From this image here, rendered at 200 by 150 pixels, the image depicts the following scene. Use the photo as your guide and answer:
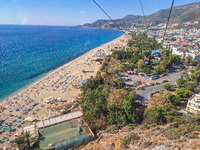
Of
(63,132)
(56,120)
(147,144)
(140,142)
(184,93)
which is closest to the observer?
(147,144)

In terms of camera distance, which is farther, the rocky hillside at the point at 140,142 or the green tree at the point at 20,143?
the green tree at the point at 20,143

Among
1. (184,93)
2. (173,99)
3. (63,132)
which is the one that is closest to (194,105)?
(173,99)

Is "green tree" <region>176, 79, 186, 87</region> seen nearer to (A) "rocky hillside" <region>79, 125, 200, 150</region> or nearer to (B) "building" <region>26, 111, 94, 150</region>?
(A) "rocky hillside" <region>79, 125, 200, 150</region>

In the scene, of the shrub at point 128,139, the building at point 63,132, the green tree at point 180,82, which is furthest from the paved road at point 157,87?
the shrub at point 128,139

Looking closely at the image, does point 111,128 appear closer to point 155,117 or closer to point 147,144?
point 155,117

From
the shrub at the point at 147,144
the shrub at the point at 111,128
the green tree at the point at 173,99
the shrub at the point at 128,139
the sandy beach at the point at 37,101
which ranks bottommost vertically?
the sandy beach at the point at 37,101

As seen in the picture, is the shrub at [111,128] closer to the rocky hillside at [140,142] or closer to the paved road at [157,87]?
the rocky hillside at [140,142]

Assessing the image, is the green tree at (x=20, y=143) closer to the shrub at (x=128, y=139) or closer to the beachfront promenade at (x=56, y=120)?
the beachfront promenade at (x=56, y=120)

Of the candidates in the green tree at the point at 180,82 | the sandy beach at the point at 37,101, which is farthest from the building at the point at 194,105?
the sandy beach at the point at 37,101

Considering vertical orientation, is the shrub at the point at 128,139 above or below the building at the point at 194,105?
above

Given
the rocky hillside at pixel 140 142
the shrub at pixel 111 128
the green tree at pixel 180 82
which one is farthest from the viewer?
the green tree at pixel 180 82

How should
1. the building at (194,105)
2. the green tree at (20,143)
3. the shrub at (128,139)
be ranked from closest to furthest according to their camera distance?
the shrub at (128,139)
the green tree at (20,143)
the building at (194,105)

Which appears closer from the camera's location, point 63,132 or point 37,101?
point 63,132
